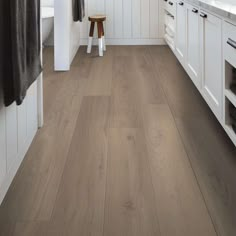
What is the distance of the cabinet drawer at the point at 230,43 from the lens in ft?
5.93

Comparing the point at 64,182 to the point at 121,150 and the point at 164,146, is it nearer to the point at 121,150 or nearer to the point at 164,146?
the point at 121,150

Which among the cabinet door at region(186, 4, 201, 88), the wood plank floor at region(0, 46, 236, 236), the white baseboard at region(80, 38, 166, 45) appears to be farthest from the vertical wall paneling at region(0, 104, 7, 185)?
the white baseboard at region(80, 38, 166, 45)

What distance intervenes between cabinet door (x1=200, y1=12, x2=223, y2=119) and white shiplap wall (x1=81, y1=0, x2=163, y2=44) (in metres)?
2.98

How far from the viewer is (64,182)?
1.80 meters

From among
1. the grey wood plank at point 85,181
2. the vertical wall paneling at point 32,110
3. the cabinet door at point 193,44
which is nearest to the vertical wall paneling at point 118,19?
the cabinet door at point 193,44

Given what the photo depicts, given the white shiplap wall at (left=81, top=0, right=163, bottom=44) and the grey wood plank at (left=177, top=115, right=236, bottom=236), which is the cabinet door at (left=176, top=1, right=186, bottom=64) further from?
the white shiplap wall at (left=81, top=0, right=163, bottom=44)

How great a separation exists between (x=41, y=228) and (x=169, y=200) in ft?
1.74

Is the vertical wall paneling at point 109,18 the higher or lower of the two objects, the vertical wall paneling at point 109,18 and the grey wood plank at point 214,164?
the higher

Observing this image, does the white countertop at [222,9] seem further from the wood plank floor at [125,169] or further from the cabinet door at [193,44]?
the wood plank floor at [125,169]

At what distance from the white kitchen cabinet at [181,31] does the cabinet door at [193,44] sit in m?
0.18

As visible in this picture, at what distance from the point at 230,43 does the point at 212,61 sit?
494mm

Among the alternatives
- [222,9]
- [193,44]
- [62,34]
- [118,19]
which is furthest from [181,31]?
[118,19]

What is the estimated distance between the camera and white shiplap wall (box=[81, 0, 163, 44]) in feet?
17.8

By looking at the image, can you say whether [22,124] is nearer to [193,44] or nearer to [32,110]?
[32,110]
